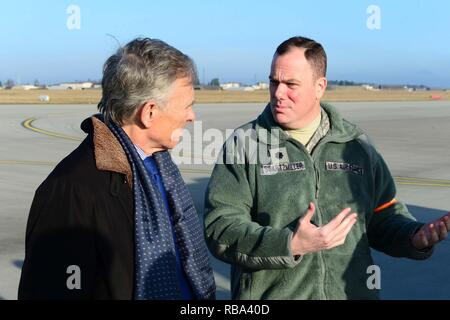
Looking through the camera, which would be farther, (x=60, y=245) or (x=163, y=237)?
(x=163, y=237)

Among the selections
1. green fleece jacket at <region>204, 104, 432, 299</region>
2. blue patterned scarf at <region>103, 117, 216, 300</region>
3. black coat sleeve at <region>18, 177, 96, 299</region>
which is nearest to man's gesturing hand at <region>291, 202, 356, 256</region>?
green fleece jacket at <region>204, 104, 432, 299</region>

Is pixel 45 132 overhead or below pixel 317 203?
below

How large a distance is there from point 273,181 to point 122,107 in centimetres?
87

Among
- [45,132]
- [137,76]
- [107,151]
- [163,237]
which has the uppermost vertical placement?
[137,76]

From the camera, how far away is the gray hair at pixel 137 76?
8.63 feet

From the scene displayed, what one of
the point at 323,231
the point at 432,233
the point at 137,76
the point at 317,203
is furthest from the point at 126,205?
the point at 432,233

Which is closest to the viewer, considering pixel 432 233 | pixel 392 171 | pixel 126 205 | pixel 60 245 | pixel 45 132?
pixel 60 245

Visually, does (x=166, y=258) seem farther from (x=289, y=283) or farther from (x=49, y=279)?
(x=289, y=283)

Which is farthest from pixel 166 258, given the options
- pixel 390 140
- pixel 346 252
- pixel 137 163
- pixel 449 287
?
pixel 390 140

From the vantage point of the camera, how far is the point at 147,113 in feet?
8.87

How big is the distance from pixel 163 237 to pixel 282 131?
90cm

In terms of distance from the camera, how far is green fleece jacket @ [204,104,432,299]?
313 centimetres

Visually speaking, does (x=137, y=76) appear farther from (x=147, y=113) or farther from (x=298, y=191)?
(x=298, y=191)
